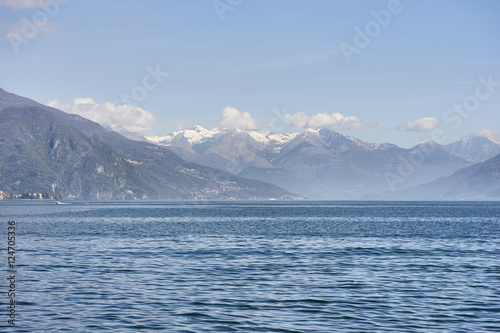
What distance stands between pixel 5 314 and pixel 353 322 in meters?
21.2

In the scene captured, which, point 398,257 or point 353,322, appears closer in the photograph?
point 353,322

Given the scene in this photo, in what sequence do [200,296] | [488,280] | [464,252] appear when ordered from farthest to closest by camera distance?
1. [464,252]
2. [488,280]
3. [200,296]

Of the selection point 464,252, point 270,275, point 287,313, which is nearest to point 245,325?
point 287,313

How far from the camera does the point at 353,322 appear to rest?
105ft

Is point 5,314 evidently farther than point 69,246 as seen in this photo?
No

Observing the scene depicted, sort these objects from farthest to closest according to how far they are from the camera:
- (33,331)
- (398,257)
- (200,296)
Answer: (398,257) → (200,296) → (33,331)

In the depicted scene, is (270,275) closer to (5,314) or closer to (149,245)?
(5,314)

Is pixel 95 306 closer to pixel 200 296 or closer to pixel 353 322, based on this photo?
pixel 200 296

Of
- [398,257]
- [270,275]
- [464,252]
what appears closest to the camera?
[270,275]

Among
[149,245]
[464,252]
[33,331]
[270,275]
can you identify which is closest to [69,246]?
[149,245]

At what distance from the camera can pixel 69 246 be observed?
75.4 metres

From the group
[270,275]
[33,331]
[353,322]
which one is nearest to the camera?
[33,331]

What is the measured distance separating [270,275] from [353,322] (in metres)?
18.0

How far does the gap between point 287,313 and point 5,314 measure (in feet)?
57.2
